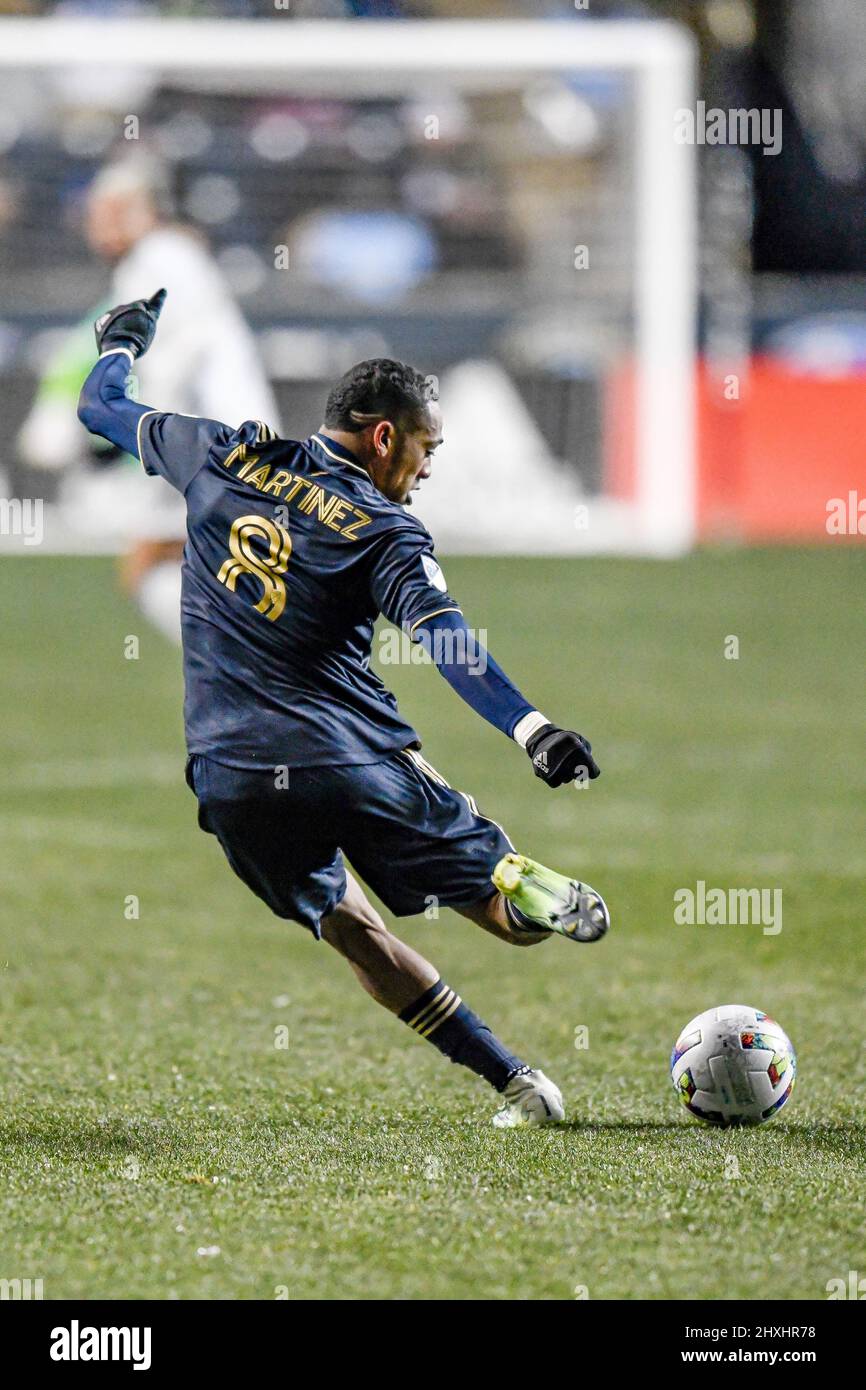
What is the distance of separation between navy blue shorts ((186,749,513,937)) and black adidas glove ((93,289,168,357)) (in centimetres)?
127

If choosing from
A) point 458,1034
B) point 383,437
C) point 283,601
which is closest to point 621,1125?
point 458,1034

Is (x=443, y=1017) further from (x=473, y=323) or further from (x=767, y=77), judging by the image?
(x=767, y=77)

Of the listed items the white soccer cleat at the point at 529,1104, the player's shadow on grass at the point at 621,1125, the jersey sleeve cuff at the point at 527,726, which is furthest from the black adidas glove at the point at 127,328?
the player's shadow on grass at the point at 621,1125

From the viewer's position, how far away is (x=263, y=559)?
15.7 feet

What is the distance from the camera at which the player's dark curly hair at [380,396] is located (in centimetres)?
480

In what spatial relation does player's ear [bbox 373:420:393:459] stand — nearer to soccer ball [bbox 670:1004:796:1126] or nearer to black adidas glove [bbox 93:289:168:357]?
black adidas glove [bbox 93:289:168:357]

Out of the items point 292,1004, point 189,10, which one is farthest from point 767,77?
point 292,1004

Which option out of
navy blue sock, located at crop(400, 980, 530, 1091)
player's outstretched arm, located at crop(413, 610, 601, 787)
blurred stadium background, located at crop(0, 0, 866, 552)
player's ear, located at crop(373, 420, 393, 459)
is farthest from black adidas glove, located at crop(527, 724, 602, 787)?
blurred stadium background, located at crop(0, 0, 866, 552)

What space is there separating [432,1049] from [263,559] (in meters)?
1.95

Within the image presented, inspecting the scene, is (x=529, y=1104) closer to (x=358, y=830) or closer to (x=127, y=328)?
(x=358, y=830)

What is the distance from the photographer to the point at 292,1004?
6.63 m

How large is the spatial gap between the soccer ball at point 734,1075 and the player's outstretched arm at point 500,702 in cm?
123

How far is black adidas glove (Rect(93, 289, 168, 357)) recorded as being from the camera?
5.48 metres

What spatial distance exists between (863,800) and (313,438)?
5.64m
